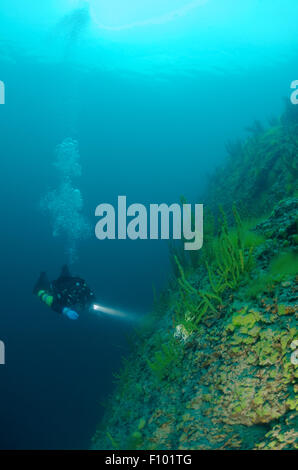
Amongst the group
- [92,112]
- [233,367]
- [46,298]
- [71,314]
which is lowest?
[233,367]

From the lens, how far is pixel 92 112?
57.9m

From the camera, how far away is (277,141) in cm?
773

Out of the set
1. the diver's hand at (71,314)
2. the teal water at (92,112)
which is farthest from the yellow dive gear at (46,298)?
the teal water at (92,112)

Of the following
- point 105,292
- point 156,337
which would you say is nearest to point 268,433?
point 156,337

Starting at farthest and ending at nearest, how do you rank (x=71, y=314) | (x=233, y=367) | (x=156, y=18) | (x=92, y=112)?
(x=92, y=112) < (x=156, y=18) < (x=71, y=314) < (x=233, y=367)

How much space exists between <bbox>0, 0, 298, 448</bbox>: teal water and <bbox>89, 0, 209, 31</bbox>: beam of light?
9 cm

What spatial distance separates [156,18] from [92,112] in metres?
38.7

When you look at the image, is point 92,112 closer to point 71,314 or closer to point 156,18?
point 156,18

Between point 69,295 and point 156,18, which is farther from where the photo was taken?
point 156,18

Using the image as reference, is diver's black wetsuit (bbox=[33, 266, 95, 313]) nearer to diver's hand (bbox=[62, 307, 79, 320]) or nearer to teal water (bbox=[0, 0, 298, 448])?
diver's hand (bbox=[62, 307, 79, 320])

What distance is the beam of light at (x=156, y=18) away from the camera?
68.6 feet

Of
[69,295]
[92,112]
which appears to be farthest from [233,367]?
[92,112]

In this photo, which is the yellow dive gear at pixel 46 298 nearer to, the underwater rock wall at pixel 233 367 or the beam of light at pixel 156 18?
the underwater rock wall at pixel 233 367
